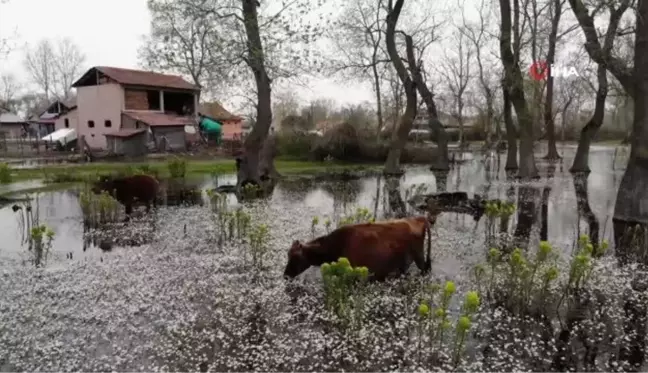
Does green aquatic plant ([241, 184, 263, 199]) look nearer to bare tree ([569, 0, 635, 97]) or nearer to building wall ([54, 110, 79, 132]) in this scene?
bare tree ([569, 0, 635, 97])

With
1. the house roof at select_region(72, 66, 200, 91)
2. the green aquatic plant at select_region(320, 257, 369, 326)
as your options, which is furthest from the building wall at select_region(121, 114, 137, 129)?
the green aquatic plant at select_region(320, 257, 369, 326)

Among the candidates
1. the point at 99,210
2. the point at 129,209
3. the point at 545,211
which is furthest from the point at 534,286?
the point at 129,209

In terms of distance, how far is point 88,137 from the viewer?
4891 cm

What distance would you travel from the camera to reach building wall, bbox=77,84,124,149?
46.7m

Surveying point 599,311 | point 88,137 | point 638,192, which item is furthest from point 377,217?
point 88,137

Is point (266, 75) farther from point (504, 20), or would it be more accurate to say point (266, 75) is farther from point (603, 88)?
point (603, 88)

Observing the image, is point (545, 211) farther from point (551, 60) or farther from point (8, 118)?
point (8, 118)

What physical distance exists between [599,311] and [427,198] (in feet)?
35.6

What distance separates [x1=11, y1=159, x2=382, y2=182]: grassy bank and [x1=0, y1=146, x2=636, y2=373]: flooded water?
10.1m

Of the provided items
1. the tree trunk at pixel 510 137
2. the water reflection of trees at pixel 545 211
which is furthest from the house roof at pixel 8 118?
the water reflection of trees at pixel 545 211

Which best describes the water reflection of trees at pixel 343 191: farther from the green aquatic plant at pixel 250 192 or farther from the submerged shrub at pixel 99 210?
the submerged shrub at pixel 99 210

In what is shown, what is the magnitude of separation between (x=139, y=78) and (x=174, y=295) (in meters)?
45.7

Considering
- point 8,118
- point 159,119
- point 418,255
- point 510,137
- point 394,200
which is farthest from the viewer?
point 8,118

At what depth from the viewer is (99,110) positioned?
47656mm
